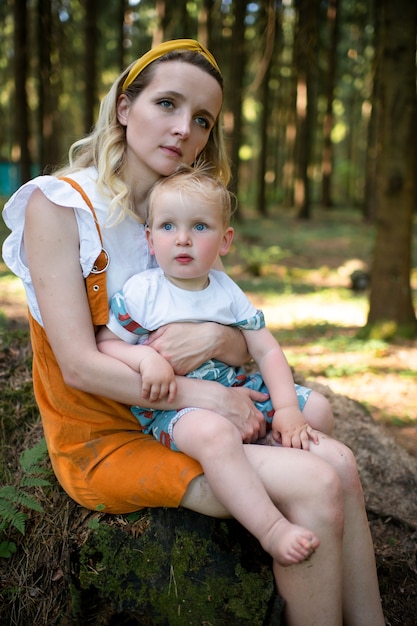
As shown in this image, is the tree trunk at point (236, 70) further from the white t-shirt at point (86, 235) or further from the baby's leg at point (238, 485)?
the baby's leg at point (238, 485)

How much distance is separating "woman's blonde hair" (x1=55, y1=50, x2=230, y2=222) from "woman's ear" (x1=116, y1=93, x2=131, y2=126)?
0.01 meters

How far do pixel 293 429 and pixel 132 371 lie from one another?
0.69 m

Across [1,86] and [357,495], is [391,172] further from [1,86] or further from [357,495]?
[1,86]

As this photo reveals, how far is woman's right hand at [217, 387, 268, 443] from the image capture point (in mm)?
2367

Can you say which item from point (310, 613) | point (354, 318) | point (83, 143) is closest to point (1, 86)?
point (354, 318)

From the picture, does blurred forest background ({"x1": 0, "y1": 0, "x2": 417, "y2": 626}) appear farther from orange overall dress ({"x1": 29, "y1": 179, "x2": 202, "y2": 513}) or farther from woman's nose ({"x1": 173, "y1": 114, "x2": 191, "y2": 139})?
woman's nose ({"x1": 173, "y1": 114, "x2": 191, "y2": 139})

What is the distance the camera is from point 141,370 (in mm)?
2293

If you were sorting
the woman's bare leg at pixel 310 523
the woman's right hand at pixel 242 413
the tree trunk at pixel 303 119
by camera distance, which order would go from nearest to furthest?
the woman's bare leg at pixel 310 523 → the woman's right hand at pixel 242 413 → the tree trunk at pixel 303 119

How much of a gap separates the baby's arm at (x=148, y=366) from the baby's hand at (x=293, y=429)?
0.46 m

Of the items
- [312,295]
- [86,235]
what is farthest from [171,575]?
[312,295]

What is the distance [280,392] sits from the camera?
2502 mm

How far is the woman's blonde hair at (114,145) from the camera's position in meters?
2.53

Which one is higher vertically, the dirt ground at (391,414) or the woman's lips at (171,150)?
the woman's lips at (171,150)

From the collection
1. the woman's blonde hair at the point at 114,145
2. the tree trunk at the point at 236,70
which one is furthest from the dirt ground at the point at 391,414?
the tree trunk at the point at 236,70
